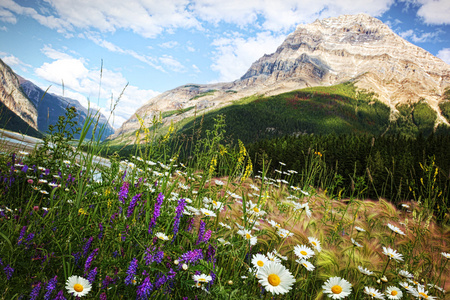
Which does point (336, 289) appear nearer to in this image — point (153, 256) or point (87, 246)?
point (153, 256)

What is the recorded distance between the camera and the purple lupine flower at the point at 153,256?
138 cm

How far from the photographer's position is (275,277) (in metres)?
1.33

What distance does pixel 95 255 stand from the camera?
5.37 ft

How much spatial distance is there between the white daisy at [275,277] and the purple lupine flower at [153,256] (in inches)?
22.5

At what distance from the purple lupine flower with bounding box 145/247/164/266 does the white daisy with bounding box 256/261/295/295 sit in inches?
22.5

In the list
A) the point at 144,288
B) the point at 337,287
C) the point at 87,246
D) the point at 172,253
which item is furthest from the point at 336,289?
the point at 87,246

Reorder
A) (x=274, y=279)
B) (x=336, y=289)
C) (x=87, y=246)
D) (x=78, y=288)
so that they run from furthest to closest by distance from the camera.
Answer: (x=87, y=246) → (x=336, y=289) → (x=274, y=279) → (x=78, y=288)

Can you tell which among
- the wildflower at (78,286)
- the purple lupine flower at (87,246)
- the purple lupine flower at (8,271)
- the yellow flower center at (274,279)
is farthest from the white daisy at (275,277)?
the purple lupine flower at (8,271)

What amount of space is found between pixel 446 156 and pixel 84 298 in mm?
50555

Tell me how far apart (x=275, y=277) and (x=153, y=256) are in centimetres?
72

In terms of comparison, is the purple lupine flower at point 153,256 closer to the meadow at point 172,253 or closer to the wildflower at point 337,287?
the meadow at point 172,253

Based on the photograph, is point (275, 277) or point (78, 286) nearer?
point (78, 286)

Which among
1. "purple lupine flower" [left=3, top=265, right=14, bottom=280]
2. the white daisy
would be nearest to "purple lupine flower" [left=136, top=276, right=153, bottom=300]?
the white daisy

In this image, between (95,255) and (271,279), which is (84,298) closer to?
(95,255)
